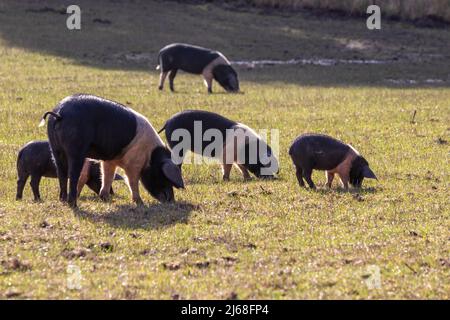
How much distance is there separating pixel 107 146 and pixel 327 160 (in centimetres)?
293

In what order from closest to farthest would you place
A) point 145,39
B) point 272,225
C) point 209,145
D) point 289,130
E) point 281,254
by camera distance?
point 281,254 < point 272,225 < point 209,145 < point 289,130 < point 145,39

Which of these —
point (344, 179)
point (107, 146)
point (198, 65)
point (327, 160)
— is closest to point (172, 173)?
point (107, 146)

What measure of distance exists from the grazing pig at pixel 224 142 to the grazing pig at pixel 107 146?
2.07 metres

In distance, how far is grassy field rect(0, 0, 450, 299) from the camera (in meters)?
7.60

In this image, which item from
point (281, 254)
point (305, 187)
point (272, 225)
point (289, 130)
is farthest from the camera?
point (289, 130)

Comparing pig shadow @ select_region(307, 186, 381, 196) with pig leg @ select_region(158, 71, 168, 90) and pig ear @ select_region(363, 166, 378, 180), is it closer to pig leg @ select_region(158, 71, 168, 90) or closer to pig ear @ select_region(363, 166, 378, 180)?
pig ear @ select_region(363, 166, 378, 180)

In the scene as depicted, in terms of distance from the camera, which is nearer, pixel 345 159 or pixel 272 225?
pixel 272 225

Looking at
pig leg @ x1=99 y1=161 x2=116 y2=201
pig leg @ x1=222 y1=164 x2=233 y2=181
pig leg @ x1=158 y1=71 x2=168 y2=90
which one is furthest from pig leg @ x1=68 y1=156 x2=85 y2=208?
pig leg @ x1=158 y1=71 x2=168 y2=90

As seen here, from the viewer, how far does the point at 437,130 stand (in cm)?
1755

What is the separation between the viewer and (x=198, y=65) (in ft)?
82.5

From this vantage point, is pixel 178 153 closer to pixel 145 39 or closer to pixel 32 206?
pixel 32 206

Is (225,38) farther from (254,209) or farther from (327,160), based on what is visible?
(254,209)

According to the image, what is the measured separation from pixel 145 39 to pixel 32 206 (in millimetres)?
22157
